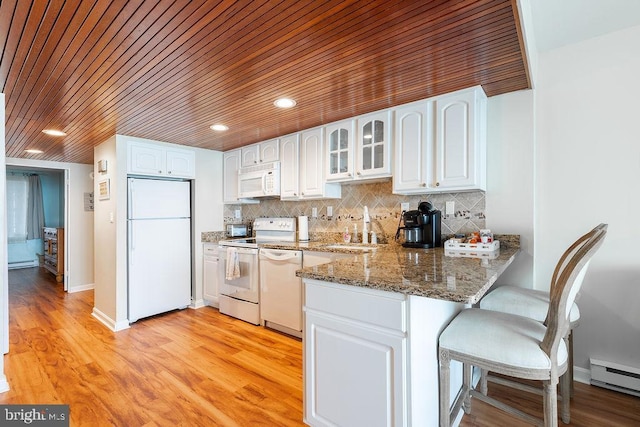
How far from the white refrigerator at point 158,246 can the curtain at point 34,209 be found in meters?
5.61

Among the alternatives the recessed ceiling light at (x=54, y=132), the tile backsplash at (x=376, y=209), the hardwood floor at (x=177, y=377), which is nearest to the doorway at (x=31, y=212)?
the recessed ceiling light at (x=54, y=132)

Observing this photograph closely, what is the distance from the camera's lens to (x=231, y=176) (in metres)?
4.20

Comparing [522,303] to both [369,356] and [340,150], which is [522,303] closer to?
[369,356]

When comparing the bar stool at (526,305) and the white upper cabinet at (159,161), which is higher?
the white upper cabinet at (159,161)

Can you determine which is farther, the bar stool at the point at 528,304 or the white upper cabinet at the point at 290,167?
the white upper cabinet at the point at 290,167

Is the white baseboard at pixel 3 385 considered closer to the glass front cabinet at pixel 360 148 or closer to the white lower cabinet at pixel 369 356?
the white lower cabinet at pixel 369 356

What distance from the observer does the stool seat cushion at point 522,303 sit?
1.75 m

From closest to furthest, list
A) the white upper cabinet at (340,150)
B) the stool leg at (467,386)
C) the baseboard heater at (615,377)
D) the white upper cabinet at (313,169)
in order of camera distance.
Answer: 1. the stool leg at (467,386)
2. the baseboard heater at (615,377)
3. the white upper cabinet at (340,150)
4. the white upper cabinet at (313,169)

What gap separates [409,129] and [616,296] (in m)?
1.83

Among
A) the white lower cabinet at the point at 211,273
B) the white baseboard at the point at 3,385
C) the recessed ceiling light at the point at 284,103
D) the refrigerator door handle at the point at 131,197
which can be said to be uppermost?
the recessed ceiling light at the point at 284,103

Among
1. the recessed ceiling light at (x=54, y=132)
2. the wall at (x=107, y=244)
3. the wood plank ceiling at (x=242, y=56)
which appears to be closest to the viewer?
the wood plank ceiling at (x=242, y=56)

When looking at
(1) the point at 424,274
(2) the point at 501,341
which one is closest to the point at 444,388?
(2) the point at 501,341

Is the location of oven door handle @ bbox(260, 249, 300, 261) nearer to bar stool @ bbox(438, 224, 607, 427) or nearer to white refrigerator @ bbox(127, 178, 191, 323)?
white refrigerator @ bbox(127, 178, 191, 323)

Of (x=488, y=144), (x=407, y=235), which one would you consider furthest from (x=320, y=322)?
(x=488, y=144)
